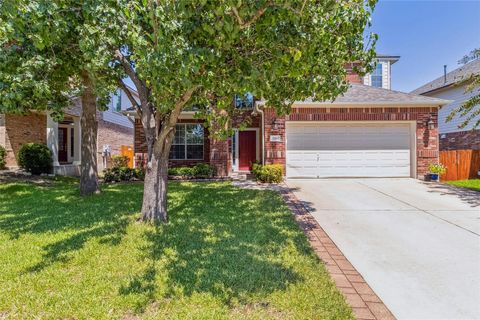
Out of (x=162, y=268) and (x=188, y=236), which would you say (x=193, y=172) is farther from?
(x=162, y=268)

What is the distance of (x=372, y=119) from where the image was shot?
1124 cm

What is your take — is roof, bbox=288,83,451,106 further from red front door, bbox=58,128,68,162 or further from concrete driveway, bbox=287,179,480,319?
red front door, bbox=58,128,68,162

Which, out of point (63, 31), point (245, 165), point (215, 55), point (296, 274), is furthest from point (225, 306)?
point (245, 165)

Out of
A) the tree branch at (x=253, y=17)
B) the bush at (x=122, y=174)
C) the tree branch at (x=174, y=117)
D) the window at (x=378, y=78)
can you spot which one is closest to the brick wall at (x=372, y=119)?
the bush at (x=122, y=174)

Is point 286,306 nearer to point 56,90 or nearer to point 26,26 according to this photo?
point 26,26

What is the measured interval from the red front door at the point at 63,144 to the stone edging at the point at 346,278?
1745 centimetres

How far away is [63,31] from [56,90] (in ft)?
9.30

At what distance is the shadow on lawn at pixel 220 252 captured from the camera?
3.00 metres

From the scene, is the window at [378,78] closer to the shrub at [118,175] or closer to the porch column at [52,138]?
the shrub at [118,175]

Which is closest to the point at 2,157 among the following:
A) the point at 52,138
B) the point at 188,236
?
the point at 52,138

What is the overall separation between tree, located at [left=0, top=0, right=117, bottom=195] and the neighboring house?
1742 cm

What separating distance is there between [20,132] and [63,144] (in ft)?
12.8

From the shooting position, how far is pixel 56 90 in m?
6.78

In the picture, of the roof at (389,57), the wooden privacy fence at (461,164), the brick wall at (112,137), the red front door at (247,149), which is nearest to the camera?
the wooden privacy fence at (461,164)
